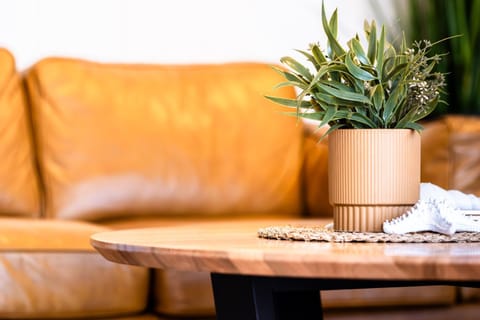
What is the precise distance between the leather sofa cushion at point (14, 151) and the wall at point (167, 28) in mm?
196

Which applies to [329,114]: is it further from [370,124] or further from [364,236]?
[364,236]

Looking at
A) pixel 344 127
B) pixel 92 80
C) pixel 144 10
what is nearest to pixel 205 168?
pixel 92 80

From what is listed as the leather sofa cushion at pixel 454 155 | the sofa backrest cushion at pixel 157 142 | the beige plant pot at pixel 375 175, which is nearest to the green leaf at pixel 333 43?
the beige plant pot at pixel 375 175

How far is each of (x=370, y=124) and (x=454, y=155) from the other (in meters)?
1.02

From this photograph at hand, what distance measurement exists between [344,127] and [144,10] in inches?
65.5

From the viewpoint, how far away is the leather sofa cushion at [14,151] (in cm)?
232

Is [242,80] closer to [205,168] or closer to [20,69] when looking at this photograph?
[205,168]

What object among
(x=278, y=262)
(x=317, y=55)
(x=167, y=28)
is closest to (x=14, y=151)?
(x=167, y=28)

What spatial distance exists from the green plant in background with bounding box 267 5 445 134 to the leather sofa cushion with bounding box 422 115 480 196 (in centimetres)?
95

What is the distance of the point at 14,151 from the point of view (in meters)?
2.38

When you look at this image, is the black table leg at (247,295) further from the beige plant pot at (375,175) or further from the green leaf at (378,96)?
the green leaf at (378,96)

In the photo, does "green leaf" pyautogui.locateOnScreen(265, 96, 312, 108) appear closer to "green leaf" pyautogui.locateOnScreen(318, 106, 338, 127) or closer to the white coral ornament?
"green leaf" pyautogui.locateOnScreen(318, 106, 338, 127)

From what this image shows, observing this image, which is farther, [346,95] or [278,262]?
[346,95]

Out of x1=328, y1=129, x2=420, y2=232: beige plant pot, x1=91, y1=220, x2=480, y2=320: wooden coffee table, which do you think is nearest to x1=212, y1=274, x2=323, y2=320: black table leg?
x1=91, y1=220, x2=480, y2=320: wooden coffee table
